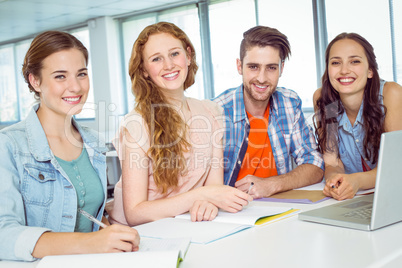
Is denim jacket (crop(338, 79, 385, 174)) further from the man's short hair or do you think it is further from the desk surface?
the desk surface

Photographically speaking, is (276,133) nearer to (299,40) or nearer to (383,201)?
(383,201)

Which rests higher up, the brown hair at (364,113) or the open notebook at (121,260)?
the brown hair at (364,113)

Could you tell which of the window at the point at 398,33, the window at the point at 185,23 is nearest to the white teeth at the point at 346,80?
the window at the point at 398,33

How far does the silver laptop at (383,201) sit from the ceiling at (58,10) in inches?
231

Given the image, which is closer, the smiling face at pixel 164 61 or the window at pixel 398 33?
the smiling face at pixel 164 61

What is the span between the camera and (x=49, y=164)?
1331mm

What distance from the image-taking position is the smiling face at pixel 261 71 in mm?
2143

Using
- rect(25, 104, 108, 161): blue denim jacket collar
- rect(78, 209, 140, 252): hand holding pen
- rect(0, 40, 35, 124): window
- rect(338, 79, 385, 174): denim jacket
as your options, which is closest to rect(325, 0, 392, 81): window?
rect(338, 79, 385, 174): denim jacket

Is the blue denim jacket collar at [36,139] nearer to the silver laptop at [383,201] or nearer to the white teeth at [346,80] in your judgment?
the silver laptop at [383,201]

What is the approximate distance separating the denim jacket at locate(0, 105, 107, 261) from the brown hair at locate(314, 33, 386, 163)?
4.24 feet

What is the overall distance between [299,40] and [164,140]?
14.5 ft

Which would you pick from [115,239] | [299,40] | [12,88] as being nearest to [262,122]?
[115,239]

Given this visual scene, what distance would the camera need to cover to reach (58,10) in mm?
6797

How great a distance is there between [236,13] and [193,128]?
4794mm
